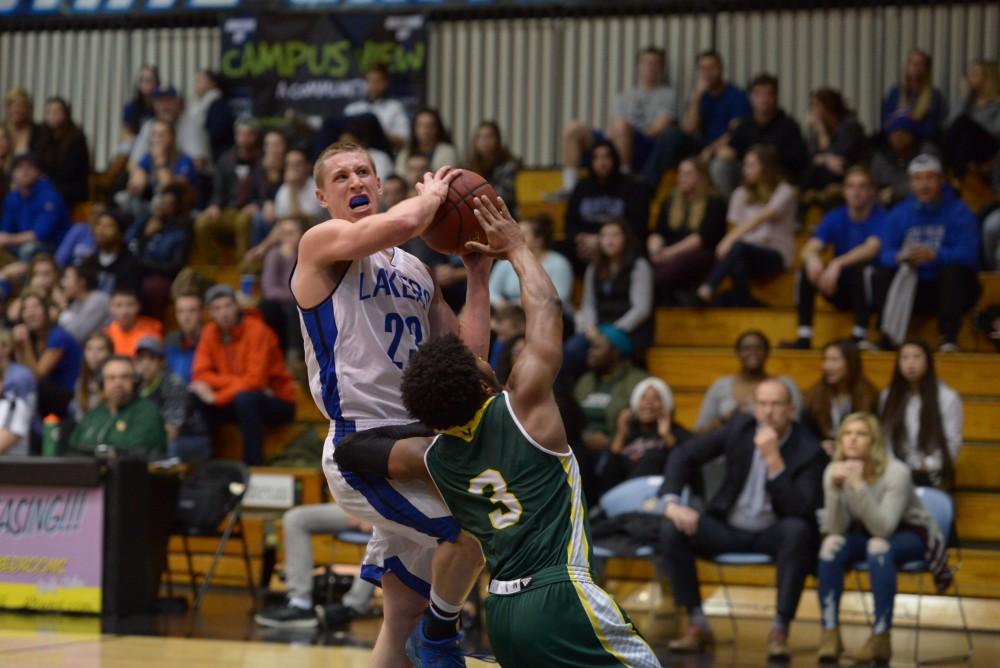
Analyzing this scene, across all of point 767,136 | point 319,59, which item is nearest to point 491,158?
point 767,136

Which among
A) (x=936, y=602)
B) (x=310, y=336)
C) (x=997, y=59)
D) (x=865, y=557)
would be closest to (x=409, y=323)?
(x=310, y=336)

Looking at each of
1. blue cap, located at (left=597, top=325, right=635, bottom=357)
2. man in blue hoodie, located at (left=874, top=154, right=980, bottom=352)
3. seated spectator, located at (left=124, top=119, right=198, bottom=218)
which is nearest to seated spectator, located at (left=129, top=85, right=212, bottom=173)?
seated spectator, located at (left=124, top=119, right=198, bottom=218)

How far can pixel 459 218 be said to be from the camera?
4535 millimetres

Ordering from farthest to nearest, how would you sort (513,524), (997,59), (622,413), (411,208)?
1. (997,59)
2. (622,413)
3. (411,208)
4. (513,524)

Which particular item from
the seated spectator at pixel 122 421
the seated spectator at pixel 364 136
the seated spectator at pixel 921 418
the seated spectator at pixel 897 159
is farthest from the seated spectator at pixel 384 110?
the seated spectator at pixel 921 418

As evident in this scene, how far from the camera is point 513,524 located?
13.3ft

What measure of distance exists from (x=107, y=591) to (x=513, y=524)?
4.96 m

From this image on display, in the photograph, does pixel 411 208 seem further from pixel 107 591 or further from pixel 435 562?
pixel 107 591

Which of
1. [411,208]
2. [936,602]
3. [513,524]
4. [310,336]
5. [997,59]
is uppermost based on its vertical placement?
[997,59]

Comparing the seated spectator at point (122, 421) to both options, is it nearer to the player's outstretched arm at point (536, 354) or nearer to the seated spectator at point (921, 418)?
the seated spectator at point (921, 418)

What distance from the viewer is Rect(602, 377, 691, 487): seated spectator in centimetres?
868

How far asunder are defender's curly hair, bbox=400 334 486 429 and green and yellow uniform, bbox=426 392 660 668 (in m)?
0.07

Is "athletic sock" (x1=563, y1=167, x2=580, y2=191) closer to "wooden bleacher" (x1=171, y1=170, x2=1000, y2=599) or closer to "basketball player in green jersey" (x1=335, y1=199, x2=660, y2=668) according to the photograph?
"wooden bleacher" (x1=171, y1=170, x2=1000, y2=599)

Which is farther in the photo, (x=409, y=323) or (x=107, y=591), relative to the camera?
(x=107, y=591)
